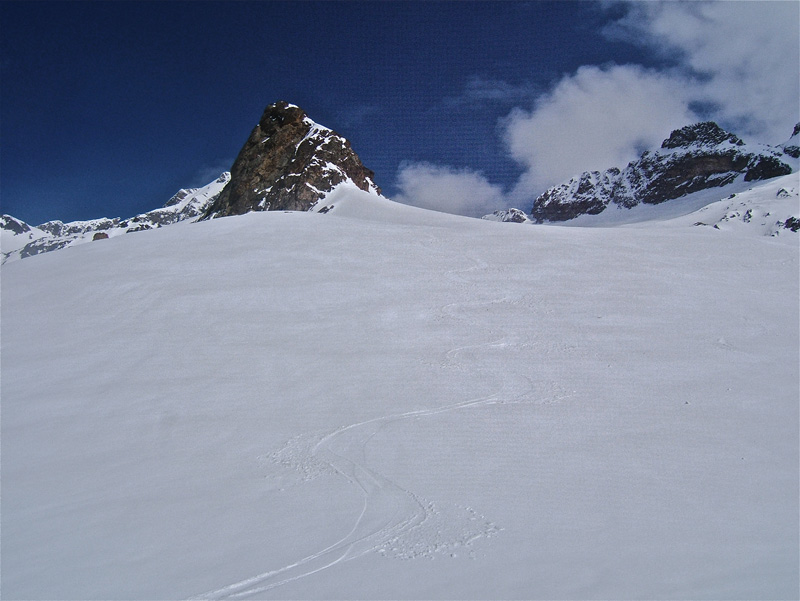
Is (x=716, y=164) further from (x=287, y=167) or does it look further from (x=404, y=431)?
(x=404, y=431)

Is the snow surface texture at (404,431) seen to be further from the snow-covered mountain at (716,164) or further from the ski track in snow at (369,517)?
the snow-covered mountain at (716,164)

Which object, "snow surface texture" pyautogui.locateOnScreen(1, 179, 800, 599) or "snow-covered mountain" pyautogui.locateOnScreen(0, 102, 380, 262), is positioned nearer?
"snow surface texture" pyautogui.locateOnScreen(1, 179, 800, 599)

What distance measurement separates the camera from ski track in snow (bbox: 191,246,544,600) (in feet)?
16.5

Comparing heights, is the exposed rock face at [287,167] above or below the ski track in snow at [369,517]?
above

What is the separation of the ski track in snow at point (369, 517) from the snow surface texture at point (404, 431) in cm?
3

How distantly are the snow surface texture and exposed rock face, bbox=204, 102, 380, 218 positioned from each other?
190 feet

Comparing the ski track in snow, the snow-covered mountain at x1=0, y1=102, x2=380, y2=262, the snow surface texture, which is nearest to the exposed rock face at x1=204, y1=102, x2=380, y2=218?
the snow-covered mountain at x1=0, y1=102, x2=380, y2=262

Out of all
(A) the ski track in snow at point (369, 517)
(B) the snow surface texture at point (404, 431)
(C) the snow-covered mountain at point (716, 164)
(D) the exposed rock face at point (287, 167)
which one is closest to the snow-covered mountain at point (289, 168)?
(D) the exposed rock face at point (287, 167)

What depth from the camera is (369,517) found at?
19.4 ft

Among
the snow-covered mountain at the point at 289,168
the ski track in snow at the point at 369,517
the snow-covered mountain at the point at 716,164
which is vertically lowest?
the ski track in snow at the point at 369,517

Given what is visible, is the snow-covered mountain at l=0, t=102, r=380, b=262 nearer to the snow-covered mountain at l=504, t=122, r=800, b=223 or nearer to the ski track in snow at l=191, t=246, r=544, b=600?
the ski track in snow at l=191, t=246, r=544, b=600

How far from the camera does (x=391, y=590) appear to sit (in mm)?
4656

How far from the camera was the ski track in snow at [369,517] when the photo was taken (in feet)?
16.5

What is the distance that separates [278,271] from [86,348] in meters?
6.90
